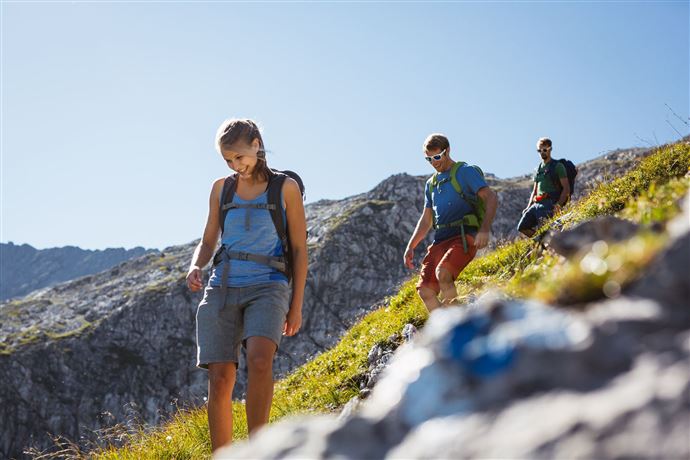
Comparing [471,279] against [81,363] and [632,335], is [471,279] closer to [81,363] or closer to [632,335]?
[632,335]

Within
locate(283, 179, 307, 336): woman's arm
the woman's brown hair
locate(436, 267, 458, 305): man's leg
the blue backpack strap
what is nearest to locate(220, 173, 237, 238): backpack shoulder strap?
the woman's brown hair

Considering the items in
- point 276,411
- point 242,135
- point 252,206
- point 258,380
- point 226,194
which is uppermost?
point 242,135

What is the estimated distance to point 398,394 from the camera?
2.03 meters

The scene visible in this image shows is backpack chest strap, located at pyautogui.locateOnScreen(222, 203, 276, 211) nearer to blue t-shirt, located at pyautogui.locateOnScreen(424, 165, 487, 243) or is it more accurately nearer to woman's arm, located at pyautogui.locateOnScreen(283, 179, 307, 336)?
woman's arm, located at pyautogui.locateOnScreen(283, 179, 307, 336)

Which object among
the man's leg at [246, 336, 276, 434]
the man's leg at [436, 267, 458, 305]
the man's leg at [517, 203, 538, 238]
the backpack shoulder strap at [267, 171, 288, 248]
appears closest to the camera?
the man's leg at [246, 336, 276, 434]

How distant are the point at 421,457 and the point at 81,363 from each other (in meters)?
92.3

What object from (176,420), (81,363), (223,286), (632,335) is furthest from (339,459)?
(81,363)

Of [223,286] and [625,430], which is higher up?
[223,286]

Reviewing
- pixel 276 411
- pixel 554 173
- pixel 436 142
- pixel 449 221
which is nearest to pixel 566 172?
pixel 554 173

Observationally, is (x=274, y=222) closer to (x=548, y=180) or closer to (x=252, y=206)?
(x=252, y=206)

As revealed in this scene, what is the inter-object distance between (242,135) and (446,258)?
158 inches

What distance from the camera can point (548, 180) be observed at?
13.8 meters

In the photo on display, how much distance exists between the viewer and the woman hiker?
213 inches

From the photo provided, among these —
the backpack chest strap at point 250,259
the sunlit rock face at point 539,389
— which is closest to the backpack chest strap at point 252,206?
the backpack chest strap at point 250,259
